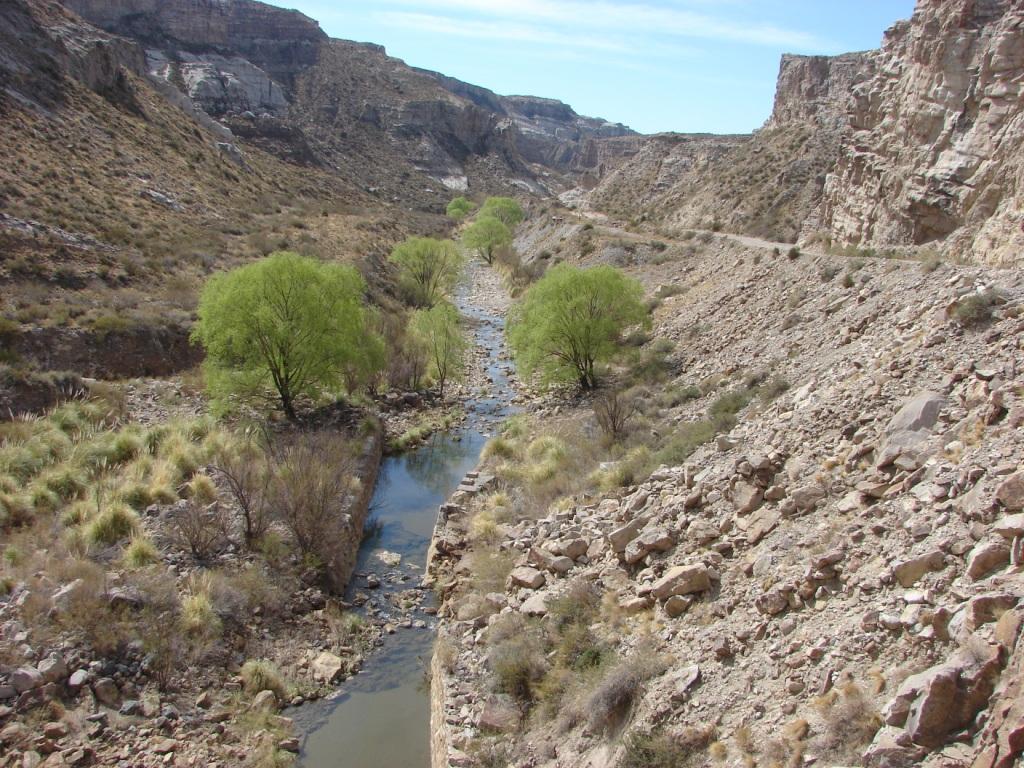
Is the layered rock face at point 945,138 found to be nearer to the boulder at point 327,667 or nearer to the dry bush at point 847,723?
the dry bush at point 847,723

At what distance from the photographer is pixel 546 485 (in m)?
19.9

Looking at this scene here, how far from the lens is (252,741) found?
12.2m

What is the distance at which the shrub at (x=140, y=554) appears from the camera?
15.0m

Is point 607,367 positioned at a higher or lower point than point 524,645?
higher

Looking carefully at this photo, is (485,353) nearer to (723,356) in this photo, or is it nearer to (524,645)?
(723,356)

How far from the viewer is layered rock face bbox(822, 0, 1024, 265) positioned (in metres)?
20.5

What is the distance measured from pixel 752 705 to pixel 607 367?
2449 centimetres

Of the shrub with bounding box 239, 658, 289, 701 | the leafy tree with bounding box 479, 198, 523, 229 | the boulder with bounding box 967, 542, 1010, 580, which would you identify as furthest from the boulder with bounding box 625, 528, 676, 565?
the leafy tree with bounding box 479, 198, 523, 229

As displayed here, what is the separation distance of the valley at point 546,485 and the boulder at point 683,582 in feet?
0.25

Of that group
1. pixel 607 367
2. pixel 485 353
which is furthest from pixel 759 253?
pixel 485 353

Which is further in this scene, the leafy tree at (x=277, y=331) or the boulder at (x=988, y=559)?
the leafy tree at (x=277, y=331)

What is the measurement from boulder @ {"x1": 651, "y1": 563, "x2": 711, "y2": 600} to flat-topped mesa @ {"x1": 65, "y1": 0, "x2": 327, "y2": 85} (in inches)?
4803

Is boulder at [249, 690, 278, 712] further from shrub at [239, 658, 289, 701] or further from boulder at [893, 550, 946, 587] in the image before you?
boulder at [893, 550, 946, 587]

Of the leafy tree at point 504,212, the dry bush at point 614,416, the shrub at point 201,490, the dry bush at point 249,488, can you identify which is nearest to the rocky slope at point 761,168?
the leafy tree at point 504,212
